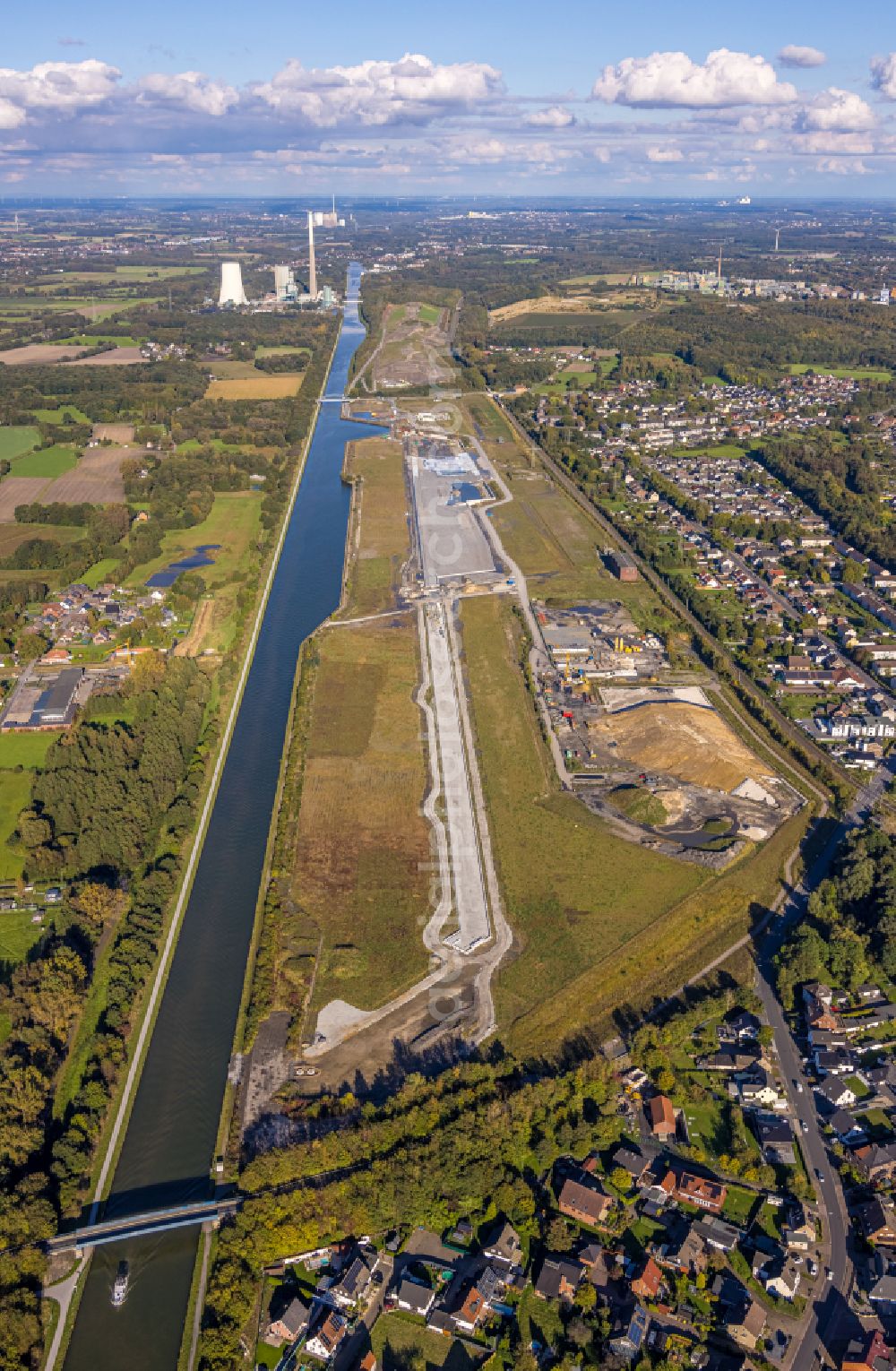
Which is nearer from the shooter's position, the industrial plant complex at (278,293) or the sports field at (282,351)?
the sports field at (282,351)

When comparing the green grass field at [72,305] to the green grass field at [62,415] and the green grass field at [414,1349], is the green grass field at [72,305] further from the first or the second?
the green grass field at [414,1349]

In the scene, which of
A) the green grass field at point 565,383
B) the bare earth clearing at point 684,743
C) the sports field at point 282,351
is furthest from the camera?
the sports field at point 282,351

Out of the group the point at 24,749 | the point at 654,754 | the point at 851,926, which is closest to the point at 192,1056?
the point at 24,749

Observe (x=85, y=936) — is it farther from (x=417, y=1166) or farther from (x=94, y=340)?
(x=94, y=340)

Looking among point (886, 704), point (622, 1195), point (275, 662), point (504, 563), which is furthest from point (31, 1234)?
point (504, 563)

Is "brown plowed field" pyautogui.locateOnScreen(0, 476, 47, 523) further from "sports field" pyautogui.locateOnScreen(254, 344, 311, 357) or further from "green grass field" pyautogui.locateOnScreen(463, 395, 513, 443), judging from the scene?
"sports field" pyautogui.locateOnScreen(254, 344, 311, 357)

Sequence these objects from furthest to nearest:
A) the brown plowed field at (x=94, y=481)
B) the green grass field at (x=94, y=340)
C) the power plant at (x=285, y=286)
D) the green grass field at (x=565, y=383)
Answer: the power plant at (x=285, y=286)
the green grass field at (x=94, y=340)
the green grass field at (x=565, y=383)
the brown plowed field at (x=94, y=481)

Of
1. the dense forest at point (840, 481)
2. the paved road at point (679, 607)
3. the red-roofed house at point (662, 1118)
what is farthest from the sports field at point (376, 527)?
the red-roofed house at point (662, 1118)
